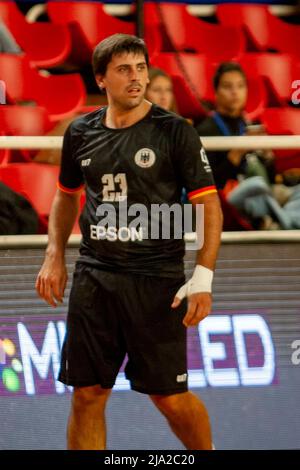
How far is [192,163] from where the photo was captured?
3.61 m

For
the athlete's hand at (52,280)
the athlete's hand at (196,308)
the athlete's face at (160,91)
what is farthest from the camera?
the athlete's face at (160,91)

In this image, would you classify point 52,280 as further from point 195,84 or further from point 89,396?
point 195,84

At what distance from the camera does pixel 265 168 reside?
15.4 ft

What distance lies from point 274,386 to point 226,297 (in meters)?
0.41

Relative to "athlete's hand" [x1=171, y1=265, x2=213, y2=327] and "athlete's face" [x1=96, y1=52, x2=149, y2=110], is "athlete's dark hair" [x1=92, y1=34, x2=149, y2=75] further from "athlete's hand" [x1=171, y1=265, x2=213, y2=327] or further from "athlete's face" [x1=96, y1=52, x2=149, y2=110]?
"athlete's hand" [x1=171, y1=265, x2=213, y2=327]

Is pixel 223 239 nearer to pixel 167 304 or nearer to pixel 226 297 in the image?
pixel 226 297

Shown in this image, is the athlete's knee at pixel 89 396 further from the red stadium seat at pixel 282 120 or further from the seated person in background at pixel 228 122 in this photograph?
the red stadium seat at pixel 282 120

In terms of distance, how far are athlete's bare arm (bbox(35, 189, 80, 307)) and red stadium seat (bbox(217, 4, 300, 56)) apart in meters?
2.57

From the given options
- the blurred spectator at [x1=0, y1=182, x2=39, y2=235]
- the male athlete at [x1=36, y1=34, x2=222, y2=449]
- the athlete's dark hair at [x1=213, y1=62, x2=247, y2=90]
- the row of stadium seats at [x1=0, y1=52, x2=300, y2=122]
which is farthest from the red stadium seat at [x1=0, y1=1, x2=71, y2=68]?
the male athlete at [x1=36, y1=34, x2=222, y2=449]

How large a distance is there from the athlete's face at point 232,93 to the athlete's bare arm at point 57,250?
1.32 meters

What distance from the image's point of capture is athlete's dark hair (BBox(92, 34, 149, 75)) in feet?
12.0

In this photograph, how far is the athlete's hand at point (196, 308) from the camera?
354cm

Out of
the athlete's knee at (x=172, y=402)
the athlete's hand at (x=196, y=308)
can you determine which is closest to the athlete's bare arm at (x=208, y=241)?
the athlete's hand at (x=196, y=308)

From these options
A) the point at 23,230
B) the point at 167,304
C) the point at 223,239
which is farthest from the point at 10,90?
the point at 167,304
